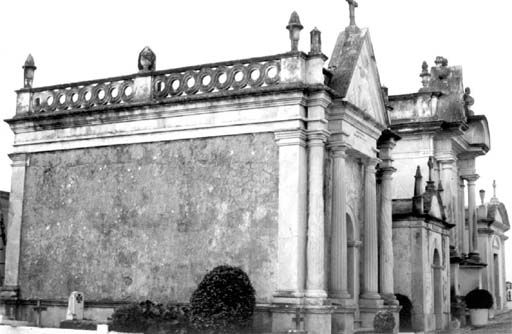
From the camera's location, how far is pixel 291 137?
1975 centimetres

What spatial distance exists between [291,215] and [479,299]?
649 inches

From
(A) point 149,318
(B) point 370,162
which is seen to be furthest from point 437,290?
(A) point 149,318

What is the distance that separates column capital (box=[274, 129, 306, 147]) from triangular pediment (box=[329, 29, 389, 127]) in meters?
1.97

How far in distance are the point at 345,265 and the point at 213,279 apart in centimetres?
375

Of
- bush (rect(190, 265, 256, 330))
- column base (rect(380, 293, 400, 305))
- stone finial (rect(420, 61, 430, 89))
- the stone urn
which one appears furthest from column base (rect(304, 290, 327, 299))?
stone finial (rect(420, 61, 430, 89))

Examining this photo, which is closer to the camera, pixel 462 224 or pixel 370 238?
pixel 370 238

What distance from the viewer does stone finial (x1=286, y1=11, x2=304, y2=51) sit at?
20266 mm

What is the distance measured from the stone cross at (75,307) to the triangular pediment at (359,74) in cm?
862

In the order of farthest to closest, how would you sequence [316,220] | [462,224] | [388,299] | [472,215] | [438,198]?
1. [472,215]
2. [462,224]
3. [438,198]
4. [388,299]
5. [316,220]

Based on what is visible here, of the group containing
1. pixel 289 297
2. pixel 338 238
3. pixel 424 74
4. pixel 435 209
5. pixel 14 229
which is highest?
pixel 424 74

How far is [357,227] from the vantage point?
23.0m

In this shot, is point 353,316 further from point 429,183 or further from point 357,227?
point 429,183

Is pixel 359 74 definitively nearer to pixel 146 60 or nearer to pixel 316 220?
pixel 316 220

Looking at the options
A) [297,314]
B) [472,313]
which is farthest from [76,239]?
[472,313]
